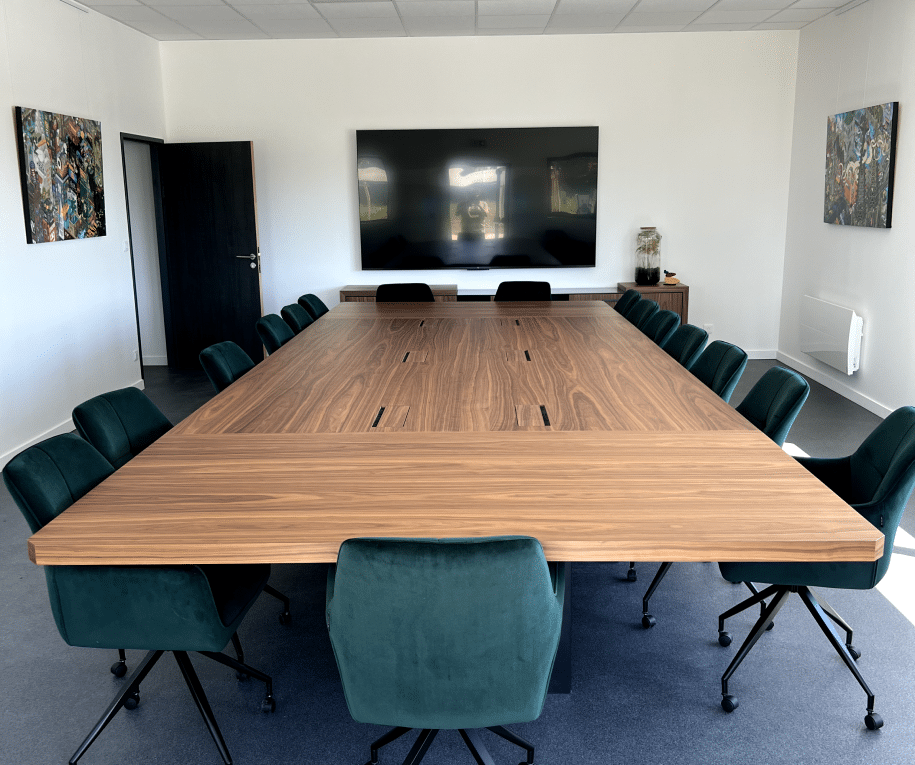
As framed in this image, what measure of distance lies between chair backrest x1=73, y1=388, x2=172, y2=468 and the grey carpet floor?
77 centimetres

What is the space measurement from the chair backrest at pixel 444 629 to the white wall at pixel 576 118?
6.51 meters

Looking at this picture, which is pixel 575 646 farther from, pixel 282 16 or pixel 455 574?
pixel 282 16

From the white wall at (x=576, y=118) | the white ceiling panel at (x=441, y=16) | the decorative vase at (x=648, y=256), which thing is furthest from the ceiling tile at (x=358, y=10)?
the decorative vase at (x=648, y=256)

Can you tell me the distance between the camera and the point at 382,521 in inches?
78.1

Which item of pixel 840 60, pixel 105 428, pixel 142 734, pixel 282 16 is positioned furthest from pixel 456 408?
pixel 840 60

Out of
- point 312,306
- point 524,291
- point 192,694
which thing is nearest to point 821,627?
point 192,694

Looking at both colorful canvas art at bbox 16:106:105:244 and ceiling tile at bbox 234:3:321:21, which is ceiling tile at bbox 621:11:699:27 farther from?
Result: colorful canvas art at bbox 16:106:105:244

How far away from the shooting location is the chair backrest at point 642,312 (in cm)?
520

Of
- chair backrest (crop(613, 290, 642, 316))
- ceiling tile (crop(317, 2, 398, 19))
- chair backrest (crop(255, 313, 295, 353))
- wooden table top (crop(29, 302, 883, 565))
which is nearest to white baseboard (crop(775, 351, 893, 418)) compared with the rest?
chair backrest (crop(613, 290, 642, 316))

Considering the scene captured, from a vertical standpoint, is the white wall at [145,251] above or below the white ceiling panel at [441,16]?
below

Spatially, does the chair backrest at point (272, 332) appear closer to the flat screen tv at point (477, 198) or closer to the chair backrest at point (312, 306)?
the chair backrest at point (312, 306)

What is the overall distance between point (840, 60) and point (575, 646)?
227 inches

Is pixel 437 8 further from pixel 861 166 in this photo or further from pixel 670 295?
pixel 861 166

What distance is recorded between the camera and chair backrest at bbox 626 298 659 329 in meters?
5.20
